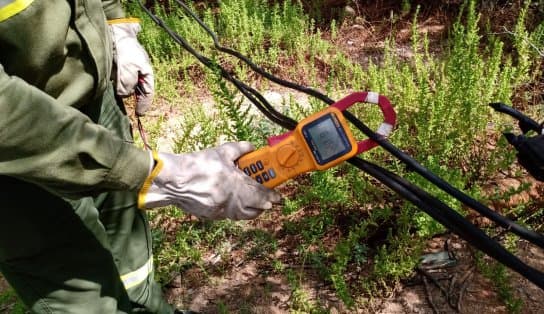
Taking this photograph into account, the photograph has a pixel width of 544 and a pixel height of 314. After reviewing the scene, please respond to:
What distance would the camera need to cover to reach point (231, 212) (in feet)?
4.44

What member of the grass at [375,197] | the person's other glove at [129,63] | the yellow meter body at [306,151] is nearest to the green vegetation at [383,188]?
the grass at [375,197]

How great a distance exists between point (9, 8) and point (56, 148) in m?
0.38

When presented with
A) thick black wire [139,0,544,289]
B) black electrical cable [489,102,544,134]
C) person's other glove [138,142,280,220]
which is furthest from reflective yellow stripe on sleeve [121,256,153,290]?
black electrical cable [489,102,544,134]

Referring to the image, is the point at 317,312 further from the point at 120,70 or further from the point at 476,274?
the point at 120,70

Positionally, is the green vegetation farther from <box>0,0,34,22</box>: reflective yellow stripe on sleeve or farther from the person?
<box>0,0,34,22</box>: reflective yellow stripe on sleeve

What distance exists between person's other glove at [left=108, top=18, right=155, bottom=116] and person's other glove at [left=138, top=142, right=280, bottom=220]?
672 millimetres

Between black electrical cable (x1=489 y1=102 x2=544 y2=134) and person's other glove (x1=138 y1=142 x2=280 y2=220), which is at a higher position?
black electrical cable (x1=489 y1=102 x2=544 y2=134)

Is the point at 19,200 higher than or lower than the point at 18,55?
lower

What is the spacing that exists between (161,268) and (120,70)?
1.08 m

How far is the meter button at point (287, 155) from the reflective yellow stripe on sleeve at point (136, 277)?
2.92 feet

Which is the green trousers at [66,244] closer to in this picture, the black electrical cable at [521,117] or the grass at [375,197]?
the grass at [375,197]

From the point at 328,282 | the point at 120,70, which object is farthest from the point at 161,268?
the point at 120,70

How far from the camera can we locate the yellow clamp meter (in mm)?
1318

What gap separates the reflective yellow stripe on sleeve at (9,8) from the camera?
110cm
